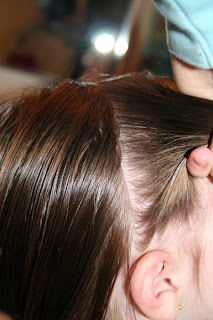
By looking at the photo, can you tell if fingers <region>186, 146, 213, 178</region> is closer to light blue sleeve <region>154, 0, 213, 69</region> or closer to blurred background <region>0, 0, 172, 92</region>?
light blue sleeve <region>154, 0, 213, 69</region>

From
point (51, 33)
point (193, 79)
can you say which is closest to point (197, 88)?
point (193, 79)

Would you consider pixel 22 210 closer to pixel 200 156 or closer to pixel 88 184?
pixel 88 184

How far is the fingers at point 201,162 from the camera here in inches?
19.3

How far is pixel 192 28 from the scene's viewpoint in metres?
0.43

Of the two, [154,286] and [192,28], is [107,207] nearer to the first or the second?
[154,286]

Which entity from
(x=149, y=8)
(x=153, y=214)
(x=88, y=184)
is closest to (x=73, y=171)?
(x=88, y=184)

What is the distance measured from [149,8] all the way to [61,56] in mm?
891

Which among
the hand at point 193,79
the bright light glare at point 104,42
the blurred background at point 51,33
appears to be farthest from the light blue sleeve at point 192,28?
the blurred background at point 51,33

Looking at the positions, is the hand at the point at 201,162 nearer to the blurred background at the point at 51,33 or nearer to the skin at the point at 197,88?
the skin at the point at 197,88

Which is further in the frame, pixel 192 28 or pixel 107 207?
pixel 107 207

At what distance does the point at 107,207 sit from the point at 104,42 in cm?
143

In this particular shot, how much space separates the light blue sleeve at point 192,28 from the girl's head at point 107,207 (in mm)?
84

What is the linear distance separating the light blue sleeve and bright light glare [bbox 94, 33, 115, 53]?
122 cm

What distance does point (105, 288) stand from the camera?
0.56m
